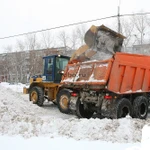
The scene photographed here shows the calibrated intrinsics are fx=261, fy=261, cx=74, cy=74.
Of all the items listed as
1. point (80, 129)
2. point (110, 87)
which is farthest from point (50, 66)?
point (80, 129)

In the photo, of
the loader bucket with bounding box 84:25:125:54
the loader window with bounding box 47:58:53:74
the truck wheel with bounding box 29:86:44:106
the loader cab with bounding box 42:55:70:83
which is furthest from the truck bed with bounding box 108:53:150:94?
the truck wheel with bounding box 29:86:44:106

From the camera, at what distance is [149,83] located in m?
11.0

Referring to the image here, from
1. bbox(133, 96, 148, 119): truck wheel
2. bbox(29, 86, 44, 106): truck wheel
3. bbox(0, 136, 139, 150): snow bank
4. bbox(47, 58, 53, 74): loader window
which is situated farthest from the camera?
bbox(29, 86, 44, 106): truck wheel

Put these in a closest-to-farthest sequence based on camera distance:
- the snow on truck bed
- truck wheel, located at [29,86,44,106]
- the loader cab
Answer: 1. the snow on truck bed
2. the loader cab
3. truck wheel, located at [29,86,44,106]

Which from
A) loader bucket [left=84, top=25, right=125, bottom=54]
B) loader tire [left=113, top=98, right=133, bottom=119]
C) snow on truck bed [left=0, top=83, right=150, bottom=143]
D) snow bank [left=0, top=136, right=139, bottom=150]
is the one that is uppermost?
loader bucket [left=84, top=25, right=125, bottom=54]

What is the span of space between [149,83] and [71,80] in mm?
3297

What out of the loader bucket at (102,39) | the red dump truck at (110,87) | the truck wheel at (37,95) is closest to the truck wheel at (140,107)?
the red dump truck at (110,87)

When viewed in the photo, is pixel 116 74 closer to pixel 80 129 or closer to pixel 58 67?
pixel 80 129

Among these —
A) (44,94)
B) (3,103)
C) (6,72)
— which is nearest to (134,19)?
(6,72)

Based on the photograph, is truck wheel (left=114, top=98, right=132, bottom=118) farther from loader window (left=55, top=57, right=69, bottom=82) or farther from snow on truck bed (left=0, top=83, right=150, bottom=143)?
loader window (left=55, top=57, right=69, bottom=82)

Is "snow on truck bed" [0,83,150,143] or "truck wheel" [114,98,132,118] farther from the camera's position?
"truck wheel" [114,98,132,118]

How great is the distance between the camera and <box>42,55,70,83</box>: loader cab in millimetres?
13680

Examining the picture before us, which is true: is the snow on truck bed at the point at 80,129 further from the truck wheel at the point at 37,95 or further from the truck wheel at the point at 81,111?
the truck wheel at the point at 37,95

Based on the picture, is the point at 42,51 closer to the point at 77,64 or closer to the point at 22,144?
the point at 77,64
